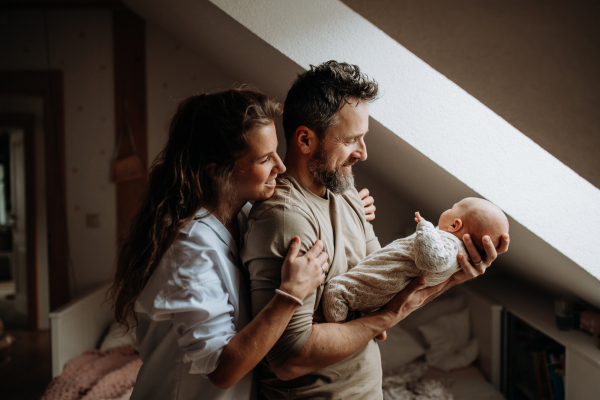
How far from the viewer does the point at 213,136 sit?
40.2 inches

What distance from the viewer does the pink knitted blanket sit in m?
2.01

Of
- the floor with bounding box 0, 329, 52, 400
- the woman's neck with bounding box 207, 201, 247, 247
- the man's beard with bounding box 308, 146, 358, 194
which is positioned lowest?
the floor with bounding box 0, 329, 52, 400

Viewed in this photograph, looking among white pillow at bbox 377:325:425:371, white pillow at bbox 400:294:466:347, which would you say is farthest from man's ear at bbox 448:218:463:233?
white pillow at bbox 400:294:466:347

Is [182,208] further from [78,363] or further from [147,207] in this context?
[78,363]

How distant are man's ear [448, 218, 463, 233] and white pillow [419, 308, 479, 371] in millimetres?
1422

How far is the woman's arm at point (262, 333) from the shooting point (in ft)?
2.90

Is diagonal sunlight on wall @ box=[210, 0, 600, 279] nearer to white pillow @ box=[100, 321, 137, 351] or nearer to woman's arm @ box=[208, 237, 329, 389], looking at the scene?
woman's arm @ box=[208, 237, 329, 389]

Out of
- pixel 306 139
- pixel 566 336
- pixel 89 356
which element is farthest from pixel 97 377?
pixel 566 336

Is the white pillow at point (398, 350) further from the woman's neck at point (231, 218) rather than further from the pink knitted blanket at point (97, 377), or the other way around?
the woman's neck at point (231, 218)

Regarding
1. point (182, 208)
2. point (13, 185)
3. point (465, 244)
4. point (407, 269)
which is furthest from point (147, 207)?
point (13, 185)

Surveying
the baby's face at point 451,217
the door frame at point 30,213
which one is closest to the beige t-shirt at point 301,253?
the baby's face at point 451,217

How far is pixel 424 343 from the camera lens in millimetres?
2461

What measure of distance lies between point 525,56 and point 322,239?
2045mm

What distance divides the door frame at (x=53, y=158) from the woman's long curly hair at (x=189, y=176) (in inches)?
102
